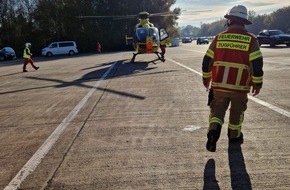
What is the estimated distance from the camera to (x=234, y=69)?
5453 mm

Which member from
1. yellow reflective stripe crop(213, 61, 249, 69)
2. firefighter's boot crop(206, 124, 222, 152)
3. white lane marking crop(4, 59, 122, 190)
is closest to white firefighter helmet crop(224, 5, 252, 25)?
yellow reflective stripe crop(213, 61, 249, 69)

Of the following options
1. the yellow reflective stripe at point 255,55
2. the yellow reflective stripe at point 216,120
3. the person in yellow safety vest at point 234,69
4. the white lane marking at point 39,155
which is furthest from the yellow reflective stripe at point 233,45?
the white lane marking at point 39,155

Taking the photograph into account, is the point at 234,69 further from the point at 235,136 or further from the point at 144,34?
the point at 144,34

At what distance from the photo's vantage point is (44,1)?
61.4m

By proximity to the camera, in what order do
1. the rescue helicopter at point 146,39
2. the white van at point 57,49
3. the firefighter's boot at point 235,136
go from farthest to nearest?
the white van at point 57,49 → the rescue helicopter at point 146,39 → the firefighter's boot at point 235,136

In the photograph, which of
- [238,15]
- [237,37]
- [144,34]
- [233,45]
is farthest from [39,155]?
[144,34]

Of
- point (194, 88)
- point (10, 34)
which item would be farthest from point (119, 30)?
point (194, 88)

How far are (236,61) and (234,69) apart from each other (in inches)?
4.6

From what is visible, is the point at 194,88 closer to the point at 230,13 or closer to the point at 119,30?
the point at 230,13

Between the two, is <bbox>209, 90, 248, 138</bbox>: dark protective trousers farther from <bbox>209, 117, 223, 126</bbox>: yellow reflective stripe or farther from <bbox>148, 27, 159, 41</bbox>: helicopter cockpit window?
<bbox>148, 27, 159, 41</bbox>: helicopter cockpit window

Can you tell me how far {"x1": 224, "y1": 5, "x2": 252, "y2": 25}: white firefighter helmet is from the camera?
5.46m

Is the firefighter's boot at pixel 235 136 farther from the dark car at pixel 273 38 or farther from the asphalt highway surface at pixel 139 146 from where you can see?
the dark car at pixel 273 38

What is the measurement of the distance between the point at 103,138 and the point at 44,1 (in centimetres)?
5913

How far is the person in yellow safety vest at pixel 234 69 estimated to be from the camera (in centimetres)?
533
